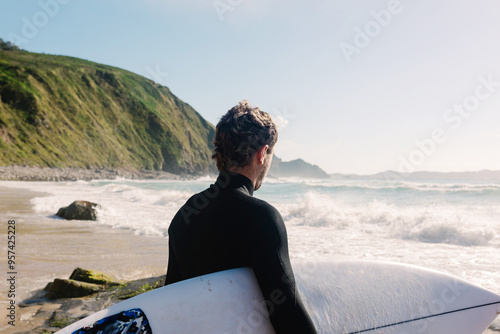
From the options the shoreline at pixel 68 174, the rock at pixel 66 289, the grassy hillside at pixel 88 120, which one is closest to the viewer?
the rock at pixel 66 289

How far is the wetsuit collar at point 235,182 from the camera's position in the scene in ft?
4.98

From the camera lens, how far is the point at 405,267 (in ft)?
7.92

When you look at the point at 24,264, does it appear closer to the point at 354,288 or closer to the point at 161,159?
the point at 354,288

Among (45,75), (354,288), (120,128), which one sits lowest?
(354,288)

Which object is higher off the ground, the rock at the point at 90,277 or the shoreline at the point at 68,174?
the rock at the point at 90,277

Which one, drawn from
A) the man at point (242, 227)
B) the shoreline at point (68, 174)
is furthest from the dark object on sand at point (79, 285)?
the shoreline at point (68, 174)

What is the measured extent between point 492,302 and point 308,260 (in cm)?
144

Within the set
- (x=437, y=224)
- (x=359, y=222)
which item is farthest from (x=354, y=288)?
(x=359, y=222)

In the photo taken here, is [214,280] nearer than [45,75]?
Yes

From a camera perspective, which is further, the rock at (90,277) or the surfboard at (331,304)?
the rock at (90,277)

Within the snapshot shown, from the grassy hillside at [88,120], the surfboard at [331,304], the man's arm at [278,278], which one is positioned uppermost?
the grassy hillside at [88,120]

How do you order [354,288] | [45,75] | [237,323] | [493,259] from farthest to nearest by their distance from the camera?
1. [45,75]
2. [493,259]
3. [354,288]
4. [237,323]

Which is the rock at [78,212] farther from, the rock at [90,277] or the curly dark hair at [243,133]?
the curly dark hair at [243,133]

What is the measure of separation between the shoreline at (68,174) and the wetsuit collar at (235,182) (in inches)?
1397
